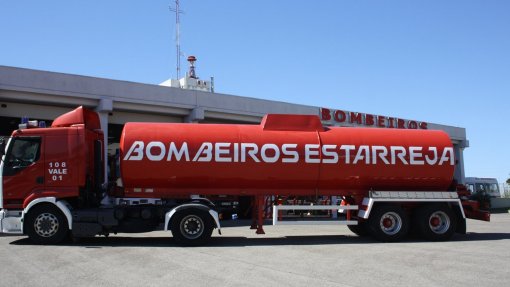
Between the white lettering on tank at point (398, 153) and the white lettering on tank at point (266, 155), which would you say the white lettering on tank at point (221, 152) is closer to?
the white lettering on tank at point (266, 155)

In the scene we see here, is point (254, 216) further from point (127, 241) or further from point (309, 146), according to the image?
point (127, 241)

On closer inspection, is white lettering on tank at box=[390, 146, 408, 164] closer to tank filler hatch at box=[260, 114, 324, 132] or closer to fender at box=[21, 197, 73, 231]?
tank filler hatch at box=[260, 114, 324, 132]

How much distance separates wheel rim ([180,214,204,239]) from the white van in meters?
31.4

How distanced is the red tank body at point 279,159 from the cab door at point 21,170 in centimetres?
212

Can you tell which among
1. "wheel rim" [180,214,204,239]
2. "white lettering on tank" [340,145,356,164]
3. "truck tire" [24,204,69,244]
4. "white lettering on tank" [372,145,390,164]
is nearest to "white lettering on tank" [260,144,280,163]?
"white lettering on tank" [340,145,356,164]

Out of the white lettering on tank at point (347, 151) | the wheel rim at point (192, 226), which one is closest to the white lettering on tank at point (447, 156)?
the white lettering on tank at point (347, 151)

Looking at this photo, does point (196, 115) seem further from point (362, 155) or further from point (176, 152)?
point (362, 155)

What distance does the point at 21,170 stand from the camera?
12.1m

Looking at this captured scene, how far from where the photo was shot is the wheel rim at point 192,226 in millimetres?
12002

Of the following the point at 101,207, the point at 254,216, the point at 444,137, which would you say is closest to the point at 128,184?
the point at 101,207

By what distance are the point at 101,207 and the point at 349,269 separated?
687cm

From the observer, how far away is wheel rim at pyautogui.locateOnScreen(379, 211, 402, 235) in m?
13.2

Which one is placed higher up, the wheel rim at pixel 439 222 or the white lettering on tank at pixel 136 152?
the white lettering on tank at pixel 136 152

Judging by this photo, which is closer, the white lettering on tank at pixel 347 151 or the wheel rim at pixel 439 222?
the white lettering on tank at pixel 347 151
